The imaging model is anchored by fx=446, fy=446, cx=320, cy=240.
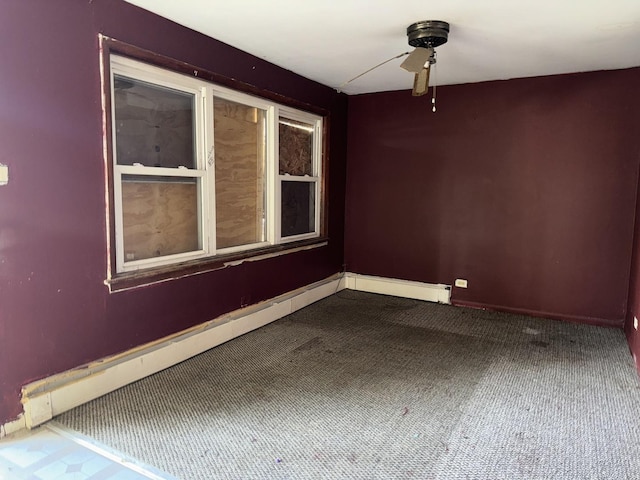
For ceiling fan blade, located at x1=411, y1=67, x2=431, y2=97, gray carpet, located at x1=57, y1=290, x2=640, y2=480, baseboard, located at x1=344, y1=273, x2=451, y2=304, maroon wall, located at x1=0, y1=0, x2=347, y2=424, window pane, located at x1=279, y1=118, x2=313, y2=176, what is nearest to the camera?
gray carpet, located at x1=57, y1=290, x2=640, y2=480

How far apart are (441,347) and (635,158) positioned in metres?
2.35

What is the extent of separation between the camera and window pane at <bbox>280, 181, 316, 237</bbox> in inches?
172

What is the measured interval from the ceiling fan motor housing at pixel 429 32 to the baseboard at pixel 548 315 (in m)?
2.68

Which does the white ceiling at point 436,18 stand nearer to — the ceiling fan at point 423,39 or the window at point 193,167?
the ceiling fan at point 423,39

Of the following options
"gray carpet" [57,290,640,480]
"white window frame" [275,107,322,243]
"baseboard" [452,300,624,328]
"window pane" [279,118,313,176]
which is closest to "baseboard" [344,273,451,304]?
"baseboard" [452,300,624,328]

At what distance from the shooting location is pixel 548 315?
4223 millimetres

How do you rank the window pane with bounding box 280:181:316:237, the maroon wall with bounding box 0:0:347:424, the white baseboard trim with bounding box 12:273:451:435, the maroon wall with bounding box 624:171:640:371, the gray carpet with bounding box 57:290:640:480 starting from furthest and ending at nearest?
the window pane with bounding box 280:181:316:237, the maroon wall with bounding box 624:171:640:371, the white baseboard trim with bounding box 12:273:451:435, the maroon wall with bounding box 0:0:347:424, the gray carpet with bounding box 57:290:640:480

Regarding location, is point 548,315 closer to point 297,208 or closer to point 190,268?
point 297,208

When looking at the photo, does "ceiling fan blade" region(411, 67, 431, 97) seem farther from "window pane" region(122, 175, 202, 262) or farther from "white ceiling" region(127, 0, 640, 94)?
"window pane" region(122, 175, 202, 262)

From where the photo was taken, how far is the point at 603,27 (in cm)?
282

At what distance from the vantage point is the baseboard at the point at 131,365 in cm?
231

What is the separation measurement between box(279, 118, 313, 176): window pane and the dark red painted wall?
0.72m

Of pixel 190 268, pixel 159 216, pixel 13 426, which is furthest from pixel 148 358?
pixel 159 216

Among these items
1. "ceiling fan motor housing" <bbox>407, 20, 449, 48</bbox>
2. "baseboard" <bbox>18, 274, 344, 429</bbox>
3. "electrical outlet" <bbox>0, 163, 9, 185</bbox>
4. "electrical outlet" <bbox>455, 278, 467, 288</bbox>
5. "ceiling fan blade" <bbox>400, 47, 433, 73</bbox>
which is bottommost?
"baseboard" <bbox>18, 274, 344, 429</bbox>
